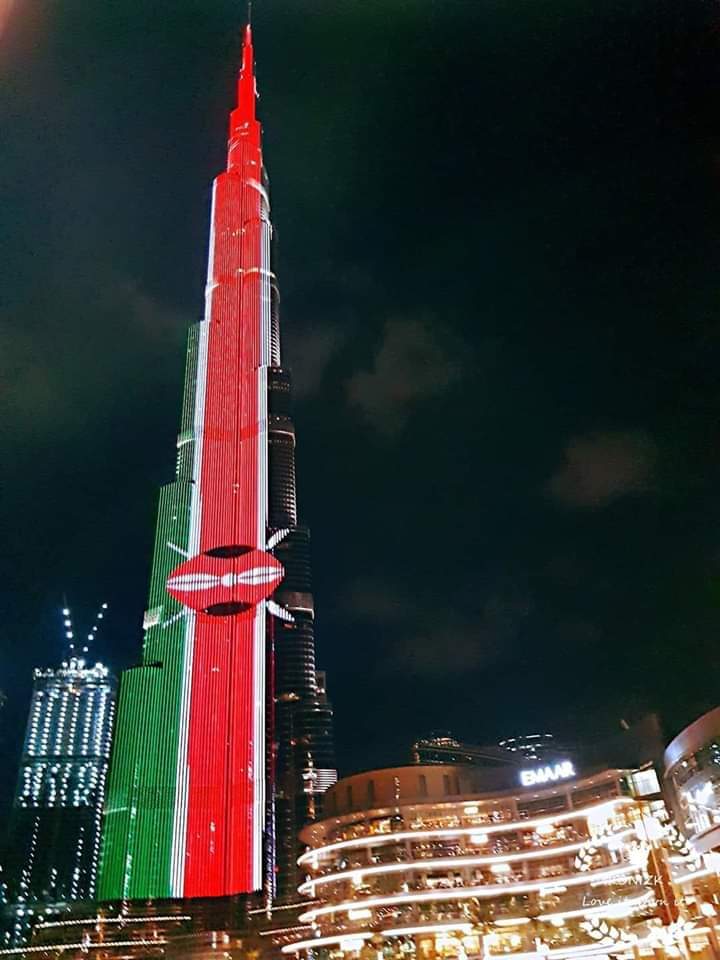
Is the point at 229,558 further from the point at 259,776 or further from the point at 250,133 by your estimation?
the point at 250,133

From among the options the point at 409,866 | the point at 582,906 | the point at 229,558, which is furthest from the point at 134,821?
the point at 582,906

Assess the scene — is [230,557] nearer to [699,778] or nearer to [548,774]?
[548,774]

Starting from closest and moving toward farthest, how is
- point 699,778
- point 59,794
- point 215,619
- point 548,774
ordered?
1. point 699,778
2. point 548,774
3. point 215,619
4. point 59,794

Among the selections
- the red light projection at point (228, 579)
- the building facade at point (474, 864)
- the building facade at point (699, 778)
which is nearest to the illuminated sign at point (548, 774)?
the building facade at point (474, 864)

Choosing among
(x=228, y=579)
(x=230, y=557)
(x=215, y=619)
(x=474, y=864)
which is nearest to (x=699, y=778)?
(x=474, y=864)

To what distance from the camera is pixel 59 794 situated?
144m

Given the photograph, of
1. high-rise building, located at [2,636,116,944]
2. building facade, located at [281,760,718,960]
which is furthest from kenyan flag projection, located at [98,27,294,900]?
high-rise building, located at [2,636,116,944]

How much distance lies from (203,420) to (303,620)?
8585 cm

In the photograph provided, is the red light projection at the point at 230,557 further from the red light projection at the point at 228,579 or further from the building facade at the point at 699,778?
the building facade at the point at 699,778

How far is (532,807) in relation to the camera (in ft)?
197

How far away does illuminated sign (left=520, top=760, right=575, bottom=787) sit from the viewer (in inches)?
2347

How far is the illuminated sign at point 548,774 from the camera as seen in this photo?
5962cm

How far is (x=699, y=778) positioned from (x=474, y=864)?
67.0ft

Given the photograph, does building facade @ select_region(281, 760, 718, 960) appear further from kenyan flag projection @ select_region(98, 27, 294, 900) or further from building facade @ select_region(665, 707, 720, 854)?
kenyan flag projection @ select_region(98, 27, 294, 900)
